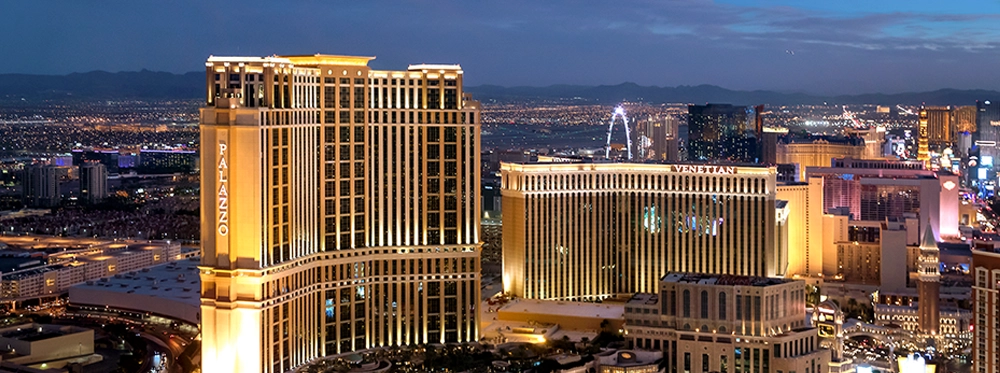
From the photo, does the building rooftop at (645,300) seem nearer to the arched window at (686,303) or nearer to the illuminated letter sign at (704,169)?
the arched window at (686,303)

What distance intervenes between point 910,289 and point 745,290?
1944 inches

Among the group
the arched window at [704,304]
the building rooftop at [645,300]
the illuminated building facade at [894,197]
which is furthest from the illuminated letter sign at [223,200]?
the illuminated building facade at [894,197]

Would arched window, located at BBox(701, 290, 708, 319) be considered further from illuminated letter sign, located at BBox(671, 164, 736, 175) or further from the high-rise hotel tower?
illuminated letter sign, located at BBox(671, 164, 736, 175)

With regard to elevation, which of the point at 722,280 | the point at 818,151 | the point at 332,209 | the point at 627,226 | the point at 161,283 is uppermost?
the point at 818,151

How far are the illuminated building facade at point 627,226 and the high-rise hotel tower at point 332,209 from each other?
1646 centimetres

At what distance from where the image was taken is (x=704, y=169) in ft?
308

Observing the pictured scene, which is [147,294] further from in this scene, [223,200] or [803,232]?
[803,232]

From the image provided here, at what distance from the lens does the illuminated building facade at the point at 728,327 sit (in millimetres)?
72188

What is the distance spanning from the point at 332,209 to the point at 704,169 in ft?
104

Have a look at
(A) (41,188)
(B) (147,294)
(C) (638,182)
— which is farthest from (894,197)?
(A) (41,188)

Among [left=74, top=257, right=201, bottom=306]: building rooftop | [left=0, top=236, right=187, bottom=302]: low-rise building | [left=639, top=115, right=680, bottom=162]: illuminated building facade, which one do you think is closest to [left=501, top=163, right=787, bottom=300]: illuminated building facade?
[left=74, top=257, right=201, bottom=306]: building rooftop

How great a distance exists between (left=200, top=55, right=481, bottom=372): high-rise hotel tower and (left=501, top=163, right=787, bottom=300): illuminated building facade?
54.0ft

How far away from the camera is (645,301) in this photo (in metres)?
75.8

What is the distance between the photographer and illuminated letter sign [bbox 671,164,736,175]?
306 feet
